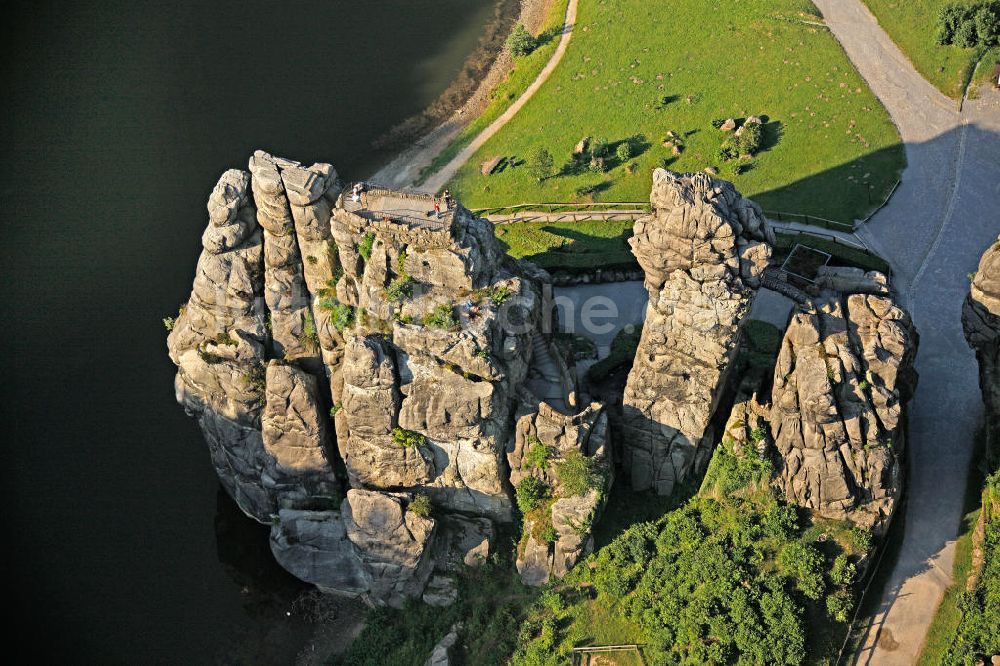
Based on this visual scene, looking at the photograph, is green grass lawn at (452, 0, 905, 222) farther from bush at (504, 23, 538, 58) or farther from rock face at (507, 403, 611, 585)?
rock face at (507, 403, 611, 585)

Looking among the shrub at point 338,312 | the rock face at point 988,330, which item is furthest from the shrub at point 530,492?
the rock face at point 988,330

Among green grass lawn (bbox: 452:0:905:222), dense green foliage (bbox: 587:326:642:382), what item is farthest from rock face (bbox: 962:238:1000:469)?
dense green foliage (bbox: 587:326:642:382)

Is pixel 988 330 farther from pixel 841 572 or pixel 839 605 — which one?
pixel 839 605

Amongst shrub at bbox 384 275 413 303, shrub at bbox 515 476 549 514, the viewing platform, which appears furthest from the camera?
shrub at bbox 515 476 549 514

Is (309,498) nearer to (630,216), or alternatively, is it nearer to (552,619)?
(552,619)

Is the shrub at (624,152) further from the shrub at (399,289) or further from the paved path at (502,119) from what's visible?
the shrub at (399,289)

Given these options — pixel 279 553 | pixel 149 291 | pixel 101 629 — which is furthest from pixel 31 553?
pixel 149 291

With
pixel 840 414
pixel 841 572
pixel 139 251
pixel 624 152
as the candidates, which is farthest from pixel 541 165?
pixel 841 572
